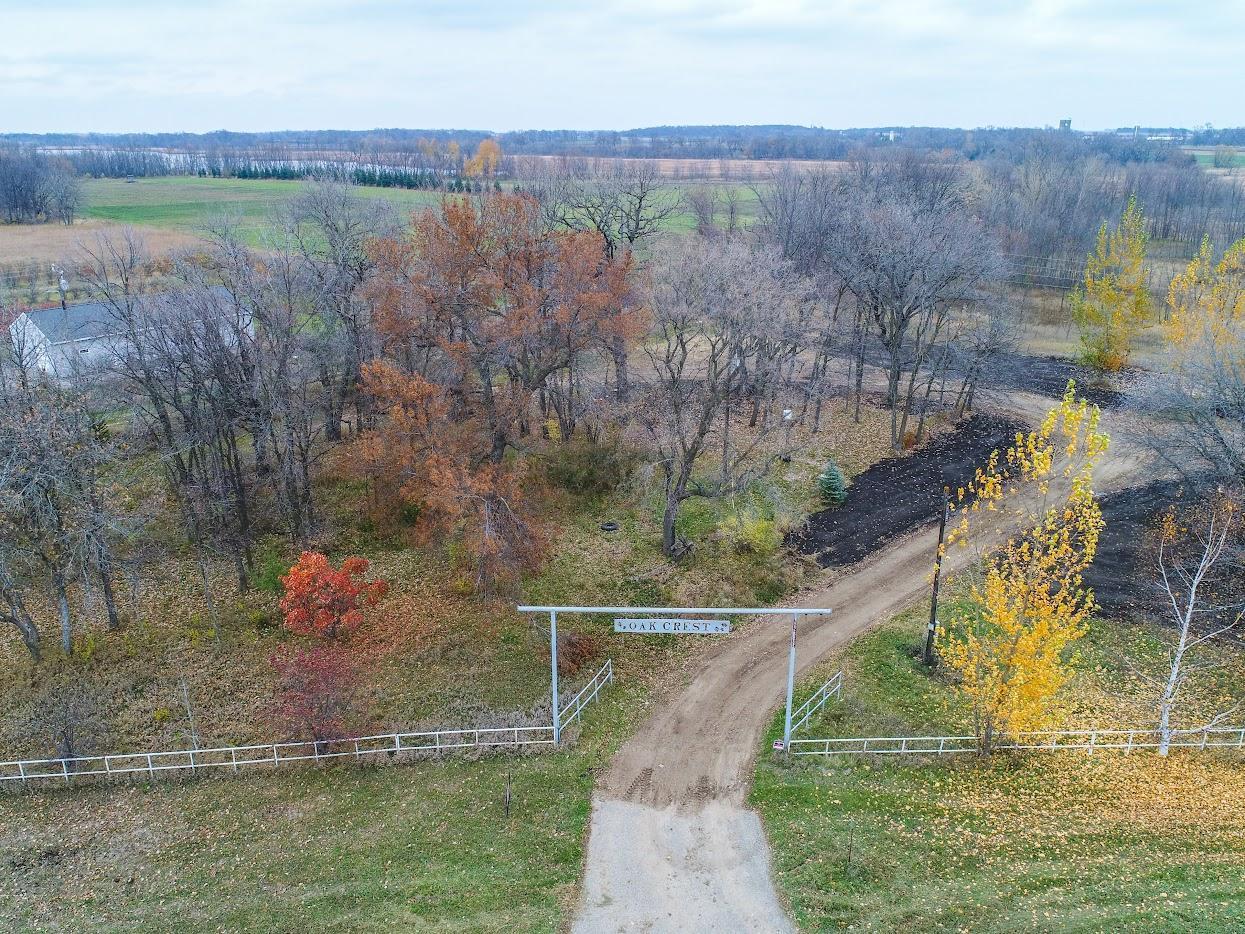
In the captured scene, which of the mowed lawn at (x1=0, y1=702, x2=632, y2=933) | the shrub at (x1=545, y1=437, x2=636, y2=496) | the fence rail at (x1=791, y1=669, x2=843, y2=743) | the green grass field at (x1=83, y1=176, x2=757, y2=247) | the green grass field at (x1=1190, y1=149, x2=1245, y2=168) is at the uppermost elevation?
the green grass field at (x1=1190, y1=149, x2=1245, y2=168)

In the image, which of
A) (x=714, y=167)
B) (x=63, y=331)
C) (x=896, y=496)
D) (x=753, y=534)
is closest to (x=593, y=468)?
(x=753, y=534)

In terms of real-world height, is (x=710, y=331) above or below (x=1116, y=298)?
above

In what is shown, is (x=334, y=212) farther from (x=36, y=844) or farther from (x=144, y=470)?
(x=36, y=844)

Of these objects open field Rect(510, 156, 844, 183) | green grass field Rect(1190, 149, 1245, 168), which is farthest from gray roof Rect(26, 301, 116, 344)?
green grass field Rect(1190, 149, 1245, 168)

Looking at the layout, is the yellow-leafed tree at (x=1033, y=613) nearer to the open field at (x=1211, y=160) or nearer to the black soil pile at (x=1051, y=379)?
the black soil pile at (x=1051, y=379)

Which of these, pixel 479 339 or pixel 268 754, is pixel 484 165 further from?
pixel 268 754

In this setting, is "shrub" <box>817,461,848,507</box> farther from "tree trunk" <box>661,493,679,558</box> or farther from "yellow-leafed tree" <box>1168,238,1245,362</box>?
"yellow-leafed tree" <box>1168,238,1245,362</box>
